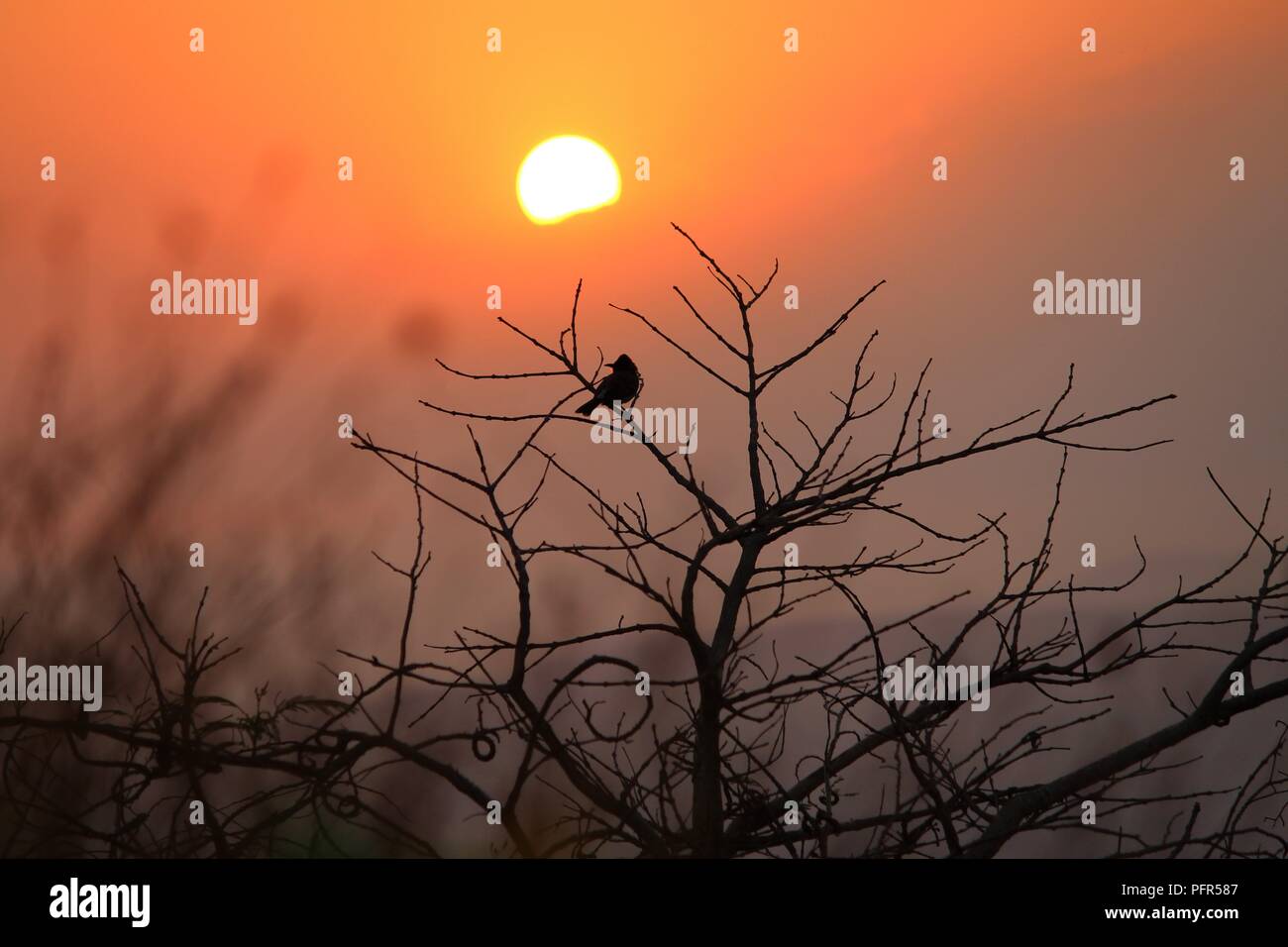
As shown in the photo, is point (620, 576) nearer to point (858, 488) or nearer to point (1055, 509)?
point (858, 488)

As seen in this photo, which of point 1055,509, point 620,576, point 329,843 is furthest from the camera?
point 1055,509

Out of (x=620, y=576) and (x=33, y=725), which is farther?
(x=620, y=576)

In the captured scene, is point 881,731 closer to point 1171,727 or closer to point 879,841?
point 879,841

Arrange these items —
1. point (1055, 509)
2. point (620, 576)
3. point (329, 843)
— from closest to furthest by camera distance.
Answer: point (329, 843) → point (620, 576) → point (1055, 509)

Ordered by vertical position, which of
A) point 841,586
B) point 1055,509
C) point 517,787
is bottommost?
point 517,787

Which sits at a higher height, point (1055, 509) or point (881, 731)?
point (1055, 509)

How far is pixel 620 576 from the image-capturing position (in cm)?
361

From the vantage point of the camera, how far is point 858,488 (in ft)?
11.9

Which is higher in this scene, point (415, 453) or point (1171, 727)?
point (415, 453)

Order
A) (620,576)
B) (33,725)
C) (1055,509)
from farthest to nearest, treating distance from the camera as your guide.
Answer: (1055,509), (620,576), (33,725)
